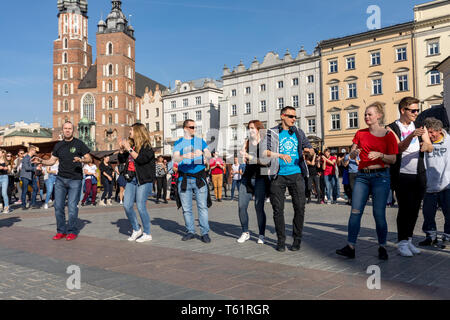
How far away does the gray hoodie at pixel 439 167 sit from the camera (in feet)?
19.2

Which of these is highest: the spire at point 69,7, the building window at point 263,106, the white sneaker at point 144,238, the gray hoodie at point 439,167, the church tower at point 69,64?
the spire at point 69,7

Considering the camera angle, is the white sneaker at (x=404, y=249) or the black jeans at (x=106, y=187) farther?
the black jeans at (x=106, y=187)

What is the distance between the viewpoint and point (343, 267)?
4637mm

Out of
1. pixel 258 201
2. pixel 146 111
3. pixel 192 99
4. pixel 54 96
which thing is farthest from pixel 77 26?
pixel 258 201

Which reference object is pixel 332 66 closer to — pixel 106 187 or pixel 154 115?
pixel 154 115

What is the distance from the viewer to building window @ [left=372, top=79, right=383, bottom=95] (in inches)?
1670

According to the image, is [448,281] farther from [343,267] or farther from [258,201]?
[258,201]

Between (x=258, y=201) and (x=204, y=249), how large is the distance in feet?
3.89

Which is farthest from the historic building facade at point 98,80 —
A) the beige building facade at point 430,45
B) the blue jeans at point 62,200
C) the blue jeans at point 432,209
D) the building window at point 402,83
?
the blue jeans at point 432,209

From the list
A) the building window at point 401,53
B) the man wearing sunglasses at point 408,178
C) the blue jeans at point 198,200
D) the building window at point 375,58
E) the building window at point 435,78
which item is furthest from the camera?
the building window at point 375,58

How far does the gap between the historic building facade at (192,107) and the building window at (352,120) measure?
18.7 m

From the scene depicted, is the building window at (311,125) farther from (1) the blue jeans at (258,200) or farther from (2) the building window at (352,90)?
(1) the blue jeans at (258,200)

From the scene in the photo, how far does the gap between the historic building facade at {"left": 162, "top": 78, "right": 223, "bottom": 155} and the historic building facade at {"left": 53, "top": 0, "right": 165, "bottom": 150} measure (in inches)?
642

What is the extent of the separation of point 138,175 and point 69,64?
304 feet
